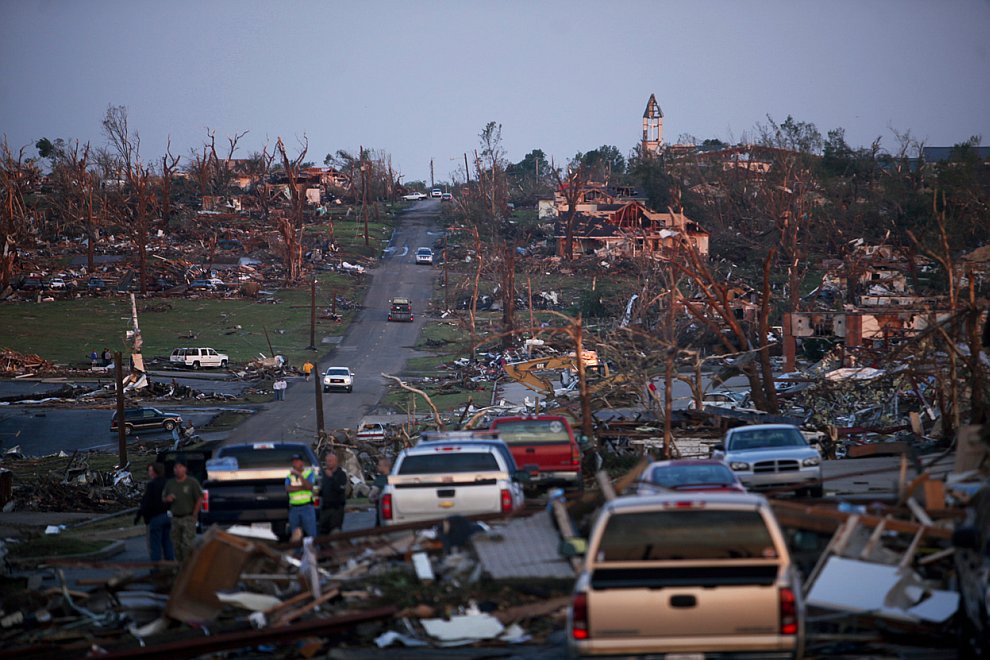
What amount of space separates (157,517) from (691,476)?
705cm

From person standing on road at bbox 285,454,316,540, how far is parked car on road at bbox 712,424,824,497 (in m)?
7.89

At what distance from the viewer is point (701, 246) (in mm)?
94312

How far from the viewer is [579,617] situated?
783 cm

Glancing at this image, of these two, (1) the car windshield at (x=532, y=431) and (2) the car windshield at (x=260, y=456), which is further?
(1) the car windshield at (x=532, y=431)

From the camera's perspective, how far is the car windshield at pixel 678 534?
8.38 m

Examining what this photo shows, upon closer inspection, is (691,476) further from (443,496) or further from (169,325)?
(169,325)

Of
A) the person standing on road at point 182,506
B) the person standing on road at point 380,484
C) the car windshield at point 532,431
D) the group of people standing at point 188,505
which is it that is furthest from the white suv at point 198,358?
the person standing on road at point 182,506

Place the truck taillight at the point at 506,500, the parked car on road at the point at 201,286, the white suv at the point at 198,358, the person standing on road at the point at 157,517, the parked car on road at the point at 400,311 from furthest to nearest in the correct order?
the parked car on road at the point at 201,286, the parked car on road at the point at 400,311, the white suv at the point at 198,358, the person standing on road at the point at 157,517, the truck taillight at the point at 506,500

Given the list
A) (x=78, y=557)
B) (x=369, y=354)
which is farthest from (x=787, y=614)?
(x=369, y=354)

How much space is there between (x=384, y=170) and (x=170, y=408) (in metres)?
114

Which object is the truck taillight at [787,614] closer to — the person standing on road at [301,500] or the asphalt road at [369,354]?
the person standing on road at [301,500]

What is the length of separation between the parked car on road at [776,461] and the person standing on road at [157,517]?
9391 mm

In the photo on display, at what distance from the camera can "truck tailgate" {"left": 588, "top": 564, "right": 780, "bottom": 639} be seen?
768 cm

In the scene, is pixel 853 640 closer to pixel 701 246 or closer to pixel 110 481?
pixel 110 481
